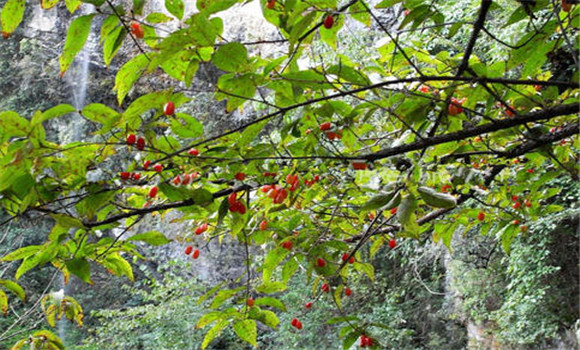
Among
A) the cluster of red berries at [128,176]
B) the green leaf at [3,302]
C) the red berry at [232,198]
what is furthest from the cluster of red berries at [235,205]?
the green leaf at [3,302]

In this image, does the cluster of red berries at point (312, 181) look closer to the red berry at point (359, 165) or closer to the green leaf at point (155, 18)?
the red berry at point (359, 165)

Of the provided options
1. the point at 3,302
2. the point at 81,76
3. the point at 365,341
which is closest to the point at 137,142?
the point at 3,302

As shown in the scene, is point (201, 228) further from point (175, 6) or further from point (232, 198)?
point (175, 6)

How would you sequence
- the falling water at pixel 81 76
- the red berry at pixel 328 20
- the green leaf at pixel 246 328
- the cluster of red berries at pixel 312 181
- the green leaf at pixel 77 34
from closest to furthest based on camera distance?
the green leaf at pixel 77 34 → the red berry at pixel 328 20 → the green leaf at pixel 246 328 → the cluster of red berries at pixel 312 181 → the falling water at pixel 81 76

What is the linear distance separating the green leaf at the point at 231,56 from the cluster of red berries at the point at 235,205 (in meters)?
0.20

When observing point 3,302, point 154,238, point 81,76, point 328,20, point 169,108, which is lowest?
point 3,302

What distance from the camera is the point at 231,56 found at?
0.57 m

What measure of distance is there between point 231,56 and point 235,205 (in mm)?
231

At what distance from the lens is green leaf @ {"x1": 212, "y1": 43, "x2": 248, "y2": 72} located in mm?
560

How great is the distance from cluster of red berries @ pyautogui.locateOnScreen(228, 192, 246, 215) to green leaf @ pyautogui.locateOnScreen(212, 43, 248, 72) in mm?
195

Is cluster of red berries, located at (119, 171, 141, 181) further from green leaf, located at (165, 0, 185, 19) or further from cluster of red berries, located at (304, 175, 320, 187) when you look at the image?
cluster of red berries, located at (304, 175, 320, 187)

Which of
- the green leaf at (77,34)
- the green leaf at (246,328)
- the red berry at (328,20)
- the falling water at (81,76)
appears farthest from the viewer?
the falling water at (81,76)

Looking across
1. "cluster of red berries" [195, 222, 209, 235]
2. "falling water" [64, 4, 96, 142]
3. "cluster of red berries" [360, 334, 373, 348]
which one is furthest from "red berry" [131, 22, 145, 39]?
"falling water" [64, 4, 96, 142]

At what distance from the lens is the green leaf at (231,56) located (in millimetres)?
560
